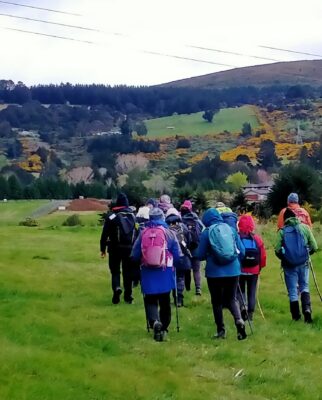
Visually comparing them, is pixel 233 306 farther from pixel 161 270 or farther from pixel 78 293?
pixel 78 293

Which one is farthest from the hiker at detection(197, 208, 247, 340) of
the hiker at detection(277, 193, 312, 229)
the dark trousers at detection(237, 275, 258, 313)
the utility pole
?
the utility pole

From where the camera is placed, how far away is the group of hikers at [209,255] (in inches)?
440

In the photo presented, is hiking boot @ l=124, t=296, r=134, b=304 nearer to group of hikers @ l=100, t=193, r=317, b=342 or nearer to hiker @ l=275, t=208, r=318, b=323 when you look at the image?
group of hikers @ l=100, t=193, r=317, b=342

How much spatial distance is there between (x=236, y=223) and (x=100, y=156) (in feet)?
510

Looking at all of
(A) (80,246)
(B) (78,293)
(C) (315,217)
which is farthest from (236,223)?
(C) (315,217)

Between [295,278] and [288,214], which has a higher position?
[288,214]

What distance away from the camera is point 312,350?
10914 mm

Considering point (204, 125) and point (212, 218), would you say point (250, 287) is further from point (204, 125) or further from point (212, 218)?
point (204, 125)

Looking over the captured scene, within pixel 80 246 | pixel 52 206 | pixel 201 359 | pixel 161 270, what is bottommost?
pixel 52 206

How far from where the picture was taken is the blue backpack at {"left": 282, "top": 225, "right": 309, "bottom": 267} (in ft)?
42.1

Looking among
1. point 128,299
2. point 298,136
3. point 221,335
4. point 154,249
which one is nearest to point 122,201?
point 128,299

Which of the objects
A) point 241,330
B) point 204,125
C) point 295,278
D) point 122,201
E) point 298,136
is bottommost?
point 298,136

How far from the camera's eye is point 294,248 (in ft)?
42.1

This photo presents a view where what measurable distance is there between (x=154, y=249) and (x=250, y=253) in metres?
2.27
